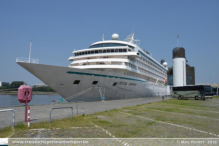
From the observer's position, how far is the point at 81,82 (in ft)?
56.6

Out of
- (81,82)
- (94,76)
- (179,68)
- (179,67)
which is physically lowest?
(81,82)

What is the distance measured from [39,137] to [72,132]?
3.01ft

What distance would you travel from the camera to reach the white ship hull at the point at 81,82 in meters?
15.2

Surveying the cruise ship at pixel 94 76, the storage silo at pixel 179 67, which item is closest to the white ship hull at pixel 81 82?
the cruise ship at pixel 94 76

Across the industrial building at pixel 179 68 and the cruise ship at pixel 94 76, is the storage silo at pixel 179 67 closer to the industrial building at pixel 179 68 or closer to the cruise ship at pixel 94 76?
the industrial building at pixel 179 68

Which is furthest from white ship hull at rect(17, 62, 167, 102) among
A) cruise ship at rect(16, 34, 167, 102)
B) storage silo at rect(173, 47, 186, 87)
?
storage silo at rect(173, 47, 186, 87)

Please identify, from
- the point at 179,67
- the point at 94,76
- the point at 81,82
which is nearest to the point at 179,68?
the point at 179,67

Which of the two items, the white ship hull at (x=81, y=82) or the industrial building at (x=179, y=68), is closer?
the white ship hull at (x=81, y=82)

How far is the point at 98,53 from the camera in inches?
940

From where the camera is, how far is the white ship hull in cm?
1525

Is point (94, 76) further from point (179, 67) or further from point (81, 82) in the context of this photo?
point (179, 67)

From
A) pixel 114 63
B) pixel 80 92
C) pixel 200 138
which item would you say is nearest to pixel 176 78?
pixel 114 63

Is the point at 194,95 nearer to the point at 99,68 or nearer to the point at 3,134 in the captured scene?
the point at 99,68

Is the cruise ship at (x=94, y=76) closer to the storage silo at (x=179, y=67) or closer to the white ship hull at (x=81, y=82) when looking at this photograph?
the white ship hull at (x=81, y=82)
